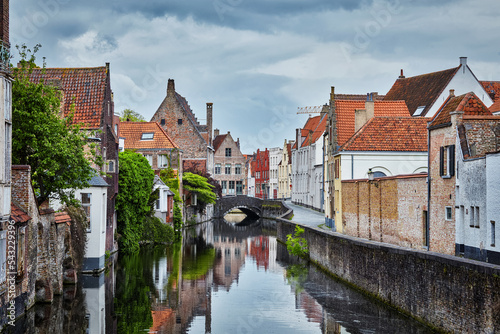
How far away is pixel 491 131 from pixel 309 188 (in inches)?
1798

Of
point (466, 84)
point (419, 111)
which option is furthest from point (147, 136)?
point (466, 84)

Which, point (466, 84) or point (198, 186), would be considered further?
point (198, 186)

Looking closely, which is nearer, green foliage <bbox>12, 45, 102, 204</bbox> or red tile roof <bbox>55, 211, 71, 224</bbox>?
green foliage <bbox>12, 45, 102, 204</bbox>

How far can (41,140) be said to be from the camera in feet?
70.9

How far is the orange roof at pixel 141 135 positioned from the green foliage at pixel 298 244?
21062 mm

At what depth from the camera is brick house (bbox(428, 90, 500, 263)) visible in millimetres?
17634

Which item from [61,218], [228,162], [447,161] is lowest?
[61,218]

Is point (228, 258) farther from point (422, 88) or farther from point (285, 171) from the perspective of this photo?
point (285, 171)

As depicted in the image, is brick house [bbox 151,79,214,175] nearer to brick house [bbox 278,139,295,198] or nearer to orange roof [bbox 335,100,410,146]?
brick house [bbox 278,139,295,198]

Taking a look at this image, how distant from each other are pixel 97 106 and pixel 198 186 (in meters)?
31.6

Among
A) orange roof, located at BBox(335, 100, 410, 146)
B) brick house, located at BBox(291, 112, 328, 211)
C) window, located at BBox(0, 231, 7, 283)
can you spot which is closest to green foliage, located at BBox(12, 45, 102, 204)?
window, located at BBox(0, 231, 7, 283)

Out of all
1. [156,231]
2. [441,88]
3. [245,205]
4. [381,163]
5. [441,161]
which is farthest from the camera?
[245,205]

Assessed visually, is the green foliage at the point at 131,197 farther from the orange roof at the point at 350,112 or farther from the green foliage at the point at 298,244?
the orange roof at the point at 350,112

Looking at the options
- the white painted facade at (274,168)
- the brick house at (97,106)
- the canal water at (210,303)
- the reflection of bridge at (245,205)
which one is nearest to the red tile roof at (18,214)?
the canal water at (210,303)
